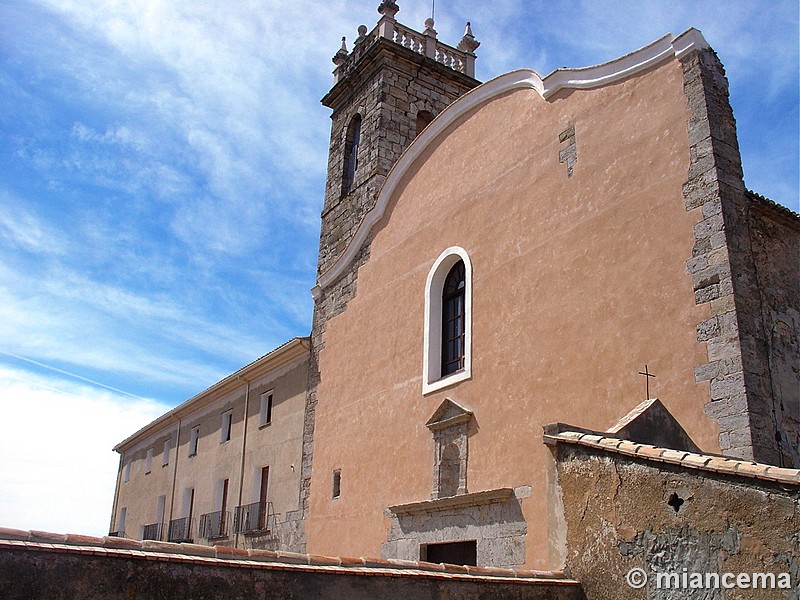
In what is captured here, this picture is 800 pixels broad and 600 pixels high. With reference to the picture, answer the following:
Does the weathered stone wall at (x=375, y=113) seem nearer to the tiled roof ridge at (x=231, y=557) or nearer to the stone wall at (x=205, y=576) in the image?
the tiled roof ridge at (x=231, y=557)

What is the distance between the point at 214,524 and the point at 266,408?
3057 mm

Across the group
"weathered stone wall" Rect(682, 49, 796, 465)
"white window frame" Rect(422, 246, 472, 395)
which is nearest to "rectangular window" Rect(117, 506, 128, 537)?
"white window frame" Rect(422, 246, 472, 395)

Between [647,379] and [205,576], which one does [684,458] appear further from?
[205,576]

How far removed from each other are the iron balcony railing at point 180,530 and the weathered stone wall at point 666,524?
14.2m

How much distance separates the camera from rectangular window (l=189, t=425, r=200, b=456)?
19797 mm

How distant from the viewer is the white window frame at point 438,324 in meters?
10.2

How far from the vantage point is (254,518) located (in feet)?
49.2

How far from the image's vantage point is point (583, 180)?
9031 millimetres

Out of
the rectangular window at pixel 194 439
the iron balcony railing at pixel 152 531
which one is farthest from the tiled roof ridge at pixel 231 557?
the iron balcony railing at pixel 152 531

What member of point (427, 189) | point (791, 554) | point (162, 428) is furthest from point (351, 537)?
point (162, 428)

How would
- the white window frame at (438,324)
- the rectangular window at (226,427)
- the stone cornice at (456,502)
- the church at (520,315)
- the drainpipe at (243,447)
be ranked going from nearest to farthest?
the church at (520,315), the stone cornice at (456,502), the white window frame at (438,324), the drainpipe at (243,447), the rectangular window at (226,427)

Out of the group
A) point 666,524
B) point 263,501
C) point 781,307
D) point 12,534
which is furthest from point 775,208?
point 263,501

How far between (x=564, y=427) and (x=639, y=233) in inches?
97.2

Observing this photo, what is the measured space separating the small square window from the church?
8.1 inches
